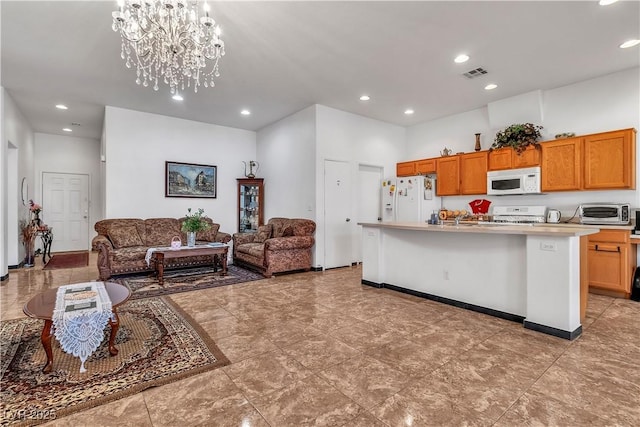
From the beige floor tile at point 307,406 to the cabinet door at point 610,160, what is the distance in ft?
15.6

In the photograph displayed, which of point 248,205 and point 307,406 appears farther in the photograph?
point 248,205

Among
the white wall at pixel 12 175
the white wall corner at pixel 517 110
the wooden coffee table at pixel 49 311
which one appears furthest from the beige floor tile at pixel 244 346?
the white wall corner at pixel 517 110

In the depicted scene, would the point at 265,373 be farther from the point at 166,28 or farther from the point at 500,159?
the point at 500,159

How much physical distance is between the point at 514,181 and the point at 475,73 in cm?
197

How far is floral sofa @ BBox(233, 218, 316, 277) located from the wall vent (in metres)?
3.36

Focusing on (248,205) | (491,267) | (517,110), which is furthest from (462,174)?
(248,205)

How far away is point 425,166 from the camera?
21.4 ft

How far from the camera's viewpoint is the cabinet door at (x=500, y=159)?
5250mm

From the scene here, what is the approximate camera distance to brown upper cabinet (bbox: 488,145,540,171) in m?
4.95

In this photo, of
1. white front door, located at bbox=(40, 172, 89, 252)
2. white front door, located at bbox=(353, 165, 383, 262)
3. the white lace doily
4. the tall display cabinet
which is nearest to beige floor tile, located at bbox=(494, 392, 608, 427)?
the white lace doily

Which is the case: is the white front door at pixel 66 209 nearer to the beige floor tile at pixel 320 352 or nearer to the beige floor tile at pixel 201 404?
the beige floor tile at pixel 201 404

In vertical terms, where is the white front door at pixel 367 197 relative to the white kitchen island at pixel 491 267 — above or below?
above

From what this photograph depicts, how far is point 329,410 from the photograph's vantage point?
1.77 metres

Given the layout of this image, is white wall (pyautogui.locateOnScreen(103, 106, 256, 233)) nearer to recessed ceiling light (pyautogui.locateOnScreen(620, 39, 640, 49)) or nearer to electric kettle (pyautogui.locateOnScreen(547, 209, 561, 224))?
electric kettle (pyautogui.locateOnScreen(547, 209, 561, 224))
